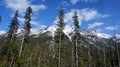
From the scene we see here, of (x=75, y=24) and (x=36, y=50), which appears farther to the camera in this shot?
(x=36, y=50)

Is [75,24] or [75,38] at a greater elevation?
[75,24]

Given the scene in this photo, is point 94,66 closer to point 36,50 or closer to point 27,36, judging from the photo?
point 36,50

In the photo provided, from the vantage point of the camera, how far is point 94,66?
69.8 meters

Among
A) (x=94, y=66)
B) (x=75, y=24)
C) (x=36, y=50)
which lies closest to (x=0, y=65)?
(x=75, y=24)

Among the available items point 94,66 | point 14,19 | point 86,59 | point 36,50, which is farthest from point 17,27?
point 94,66

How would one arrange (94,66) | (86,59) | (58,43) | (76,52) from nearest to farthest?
(76,52), (58,43), (86,59), (94,66)

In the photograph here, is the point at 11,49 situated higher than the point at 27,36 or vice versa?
the point at 27,36

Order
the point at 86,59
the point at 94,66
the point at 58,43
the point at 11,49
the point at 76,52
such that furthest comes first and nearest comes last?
the point at 94,66, the point at 86,59, the point at 58,43, the point at 76,52, the point at 11,49

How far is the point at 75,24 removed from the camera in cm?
4484

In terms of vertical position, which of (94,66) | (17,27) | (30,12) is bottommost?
(94,66)

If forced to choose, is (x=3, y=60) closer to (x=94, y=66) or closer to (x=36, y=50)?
(x=36, y=50)

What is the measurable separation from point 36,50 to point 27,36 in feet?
83.1

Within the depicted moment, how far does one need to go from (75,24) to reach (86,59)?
22204mm

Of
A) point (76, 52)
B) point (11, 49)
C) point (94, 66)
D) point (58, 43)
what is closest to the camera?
point (11, 49)
